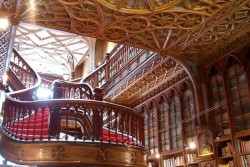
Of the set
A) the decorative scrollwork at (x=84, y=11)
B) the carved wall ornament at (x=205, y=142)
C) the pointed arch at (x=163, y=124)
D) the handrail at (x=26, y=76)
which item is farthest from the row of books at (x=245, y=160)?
the handrail at (x=26, y=76)

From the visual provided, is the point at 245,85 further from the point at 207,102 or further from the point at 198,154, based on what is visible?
the point at 198,154

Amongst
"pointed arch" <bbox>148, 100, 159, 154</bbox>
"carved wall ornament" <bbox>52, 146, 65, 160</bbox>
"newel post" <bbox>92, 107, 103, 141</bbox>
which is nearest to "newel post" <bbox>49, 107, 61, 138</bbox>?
"carved wall ornament" <bbox>52, 146, 65, 160</bbox>

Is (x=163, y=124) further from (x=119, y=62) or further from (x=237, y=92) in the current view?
(x=119, y=62)

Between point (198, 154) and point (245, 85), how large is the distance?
5.52ft

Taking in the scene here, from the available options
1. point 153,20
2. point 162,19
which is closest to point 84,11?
point 153,20

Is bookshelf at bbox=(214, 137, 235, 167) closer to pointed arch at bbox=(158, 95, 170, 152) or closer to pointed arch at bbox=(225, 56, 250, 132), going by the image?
pointed arch at bbox=(225, 56, 250, 132)

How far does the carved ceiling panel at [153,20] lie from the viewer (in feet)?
16.6

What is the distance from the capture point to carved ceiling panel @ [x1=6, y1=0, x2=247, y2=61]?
507cm

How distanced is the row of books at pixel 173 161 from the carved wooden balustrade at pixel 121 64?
2478 mm

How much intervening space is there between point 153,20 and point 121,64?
4.34 m

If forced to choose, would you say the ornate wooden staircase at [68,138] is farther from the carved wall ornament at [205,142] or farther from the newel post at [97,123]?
the carved wall ornament at [205,142]

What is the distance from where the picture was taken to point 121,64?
9766 millimetres

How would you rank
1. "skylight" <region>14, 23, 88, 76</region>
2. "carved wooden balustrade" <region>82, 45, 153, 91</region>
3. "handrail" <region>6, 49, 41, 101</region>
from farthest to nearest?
1. "skylight" <region>14, 23, 88, 76</region>
2. "carved wooden balustrade" <region>82, 45, 153, 91</region>
3. "handrail" <region>6, 49, 41, 101</region>

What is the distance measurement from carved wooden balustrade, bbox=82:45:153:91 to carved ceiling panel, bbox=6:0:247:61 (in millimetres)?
1415
